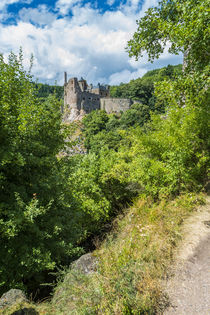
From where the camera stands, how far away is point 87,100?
60.4m

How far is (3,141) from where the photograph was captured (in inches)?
199

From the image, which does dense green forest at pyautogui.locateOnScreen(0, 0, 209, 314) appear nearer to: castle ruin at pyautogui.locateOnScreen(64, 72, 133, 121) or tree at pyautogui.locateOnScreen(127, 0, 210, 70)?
tree at pyautogui.locateOnScreen(127, 0, 210, 70)

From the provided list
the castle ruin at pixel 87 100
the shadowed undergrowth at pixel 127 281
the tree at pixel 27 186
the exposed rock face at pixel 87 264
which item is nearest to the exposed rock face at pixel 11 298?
the shadowed undergrowth at pixel 127 281

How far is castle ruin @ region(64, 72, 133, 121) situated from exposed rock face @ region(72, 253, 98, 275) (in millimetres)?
50733

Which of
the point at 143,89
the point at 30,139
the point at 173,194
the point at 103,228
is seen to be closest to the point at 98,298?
the point at 30,139

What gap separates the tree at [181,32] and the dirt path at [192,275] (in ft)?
16.1

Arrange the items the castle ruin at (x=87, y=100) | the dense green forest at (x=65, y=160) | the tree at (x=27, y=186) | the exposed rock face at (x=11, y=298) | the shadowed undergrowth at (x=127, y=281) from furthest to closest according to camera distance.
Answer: the castle ruin at (x=87, y=100)
the tree at (x=27, y=186)
the dense green forest at (x=65, y=160)
the exposed rock face at (x=11, y=298)
the shadowed undergrowth at (x=127, y=281)

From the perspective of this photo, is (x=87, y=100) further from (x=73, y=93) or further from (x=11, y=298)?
(x=11, y=298)

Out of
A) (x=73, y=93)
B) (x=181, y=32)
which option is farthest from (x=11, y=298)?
(x=73, y=93)

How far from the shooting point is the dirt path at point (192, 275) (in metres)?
3.28

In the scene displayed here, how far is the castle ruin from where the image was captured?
57.3 metres

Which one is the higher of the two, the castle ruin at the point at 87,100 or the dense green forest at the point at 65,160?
the castle ruin at the point at 87,100

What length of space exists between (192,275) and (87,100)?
6060 centimetres

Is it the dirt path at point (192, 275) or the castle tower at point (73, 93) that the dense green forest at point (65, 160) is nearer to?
the dirt path at point (192, 275)
